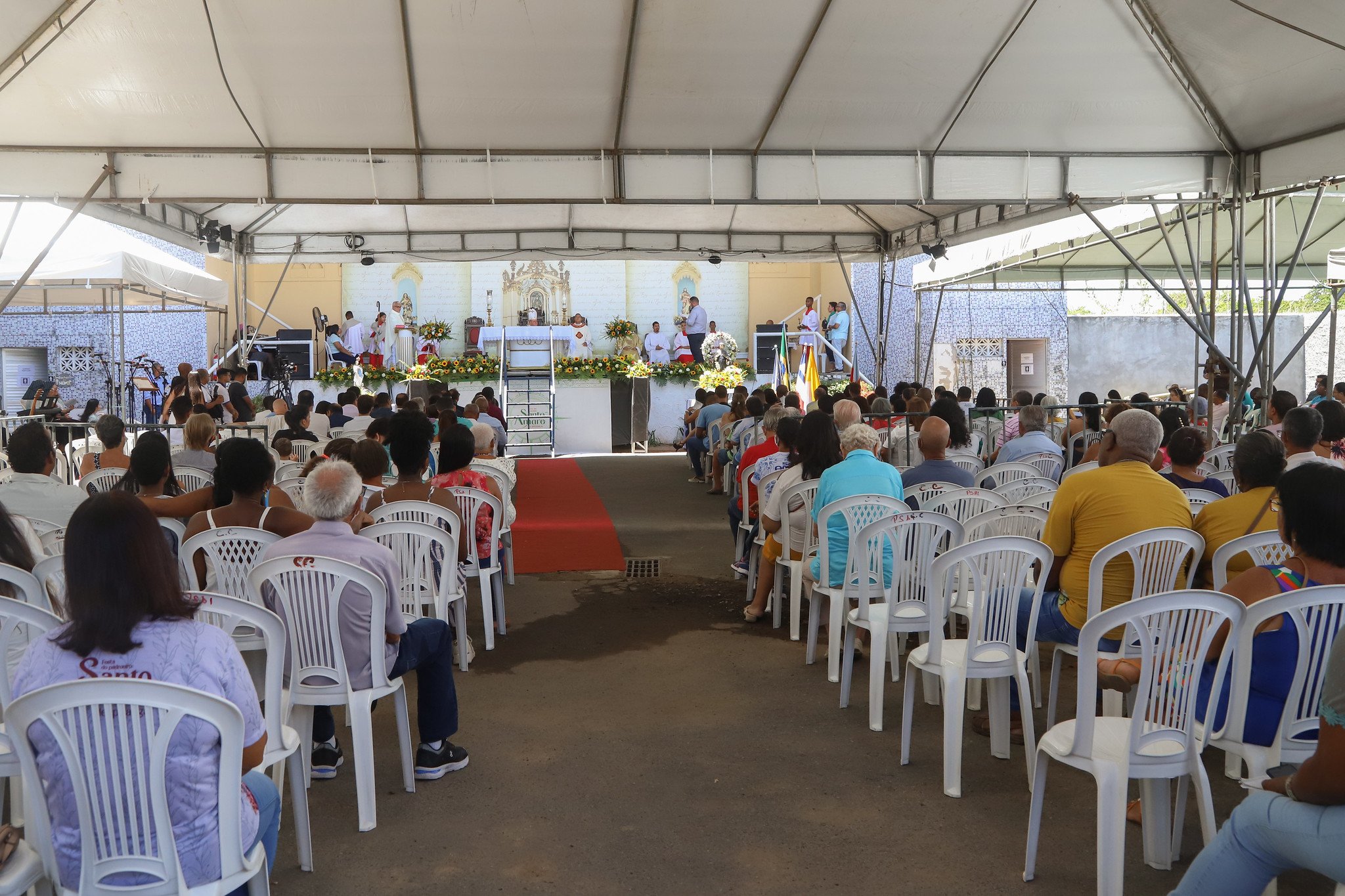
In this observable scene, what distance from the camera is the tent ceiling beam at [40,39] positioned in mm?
7633

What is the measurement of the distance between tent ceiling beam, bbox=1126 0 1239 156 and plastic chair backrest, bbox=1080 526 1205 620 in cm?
604

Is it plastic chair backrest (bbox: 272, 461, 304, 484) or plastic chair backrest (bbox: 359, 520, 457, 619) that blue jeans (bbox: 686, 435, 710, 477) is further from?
plastic chair backrest (bbox: 359, 520, 457, 619)

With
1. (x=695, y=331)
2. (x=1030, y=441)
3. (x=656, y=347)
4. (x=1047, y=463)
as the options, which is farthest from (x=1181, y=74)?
(x=656, y=347)

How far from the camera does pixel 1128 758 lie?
9.43ft

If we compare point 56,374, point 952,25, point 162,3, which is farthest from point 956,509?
point 56,374

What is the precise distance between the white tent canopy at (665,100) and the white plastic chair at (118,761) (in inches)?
276

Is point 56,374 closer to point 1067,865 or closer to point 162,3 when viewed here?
point 162,3

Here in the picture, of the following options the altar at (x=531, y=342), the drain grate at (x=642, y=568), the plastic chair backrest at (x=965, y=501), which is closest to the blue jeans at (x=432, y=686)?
the plastic chair backrest at (x=965, y=501)

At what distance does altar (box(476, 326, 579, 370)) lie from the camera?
66.8 feet

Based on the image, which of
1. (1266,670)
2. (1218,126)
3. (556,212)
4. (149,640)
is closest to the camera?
(149,640)

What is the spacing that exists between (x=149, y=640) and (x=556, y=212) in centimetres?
1372

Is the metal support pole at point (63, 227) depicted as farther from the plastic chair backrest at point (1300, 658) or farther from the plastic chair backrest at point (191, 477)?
the plastic chair backrest at point (1300, 658)

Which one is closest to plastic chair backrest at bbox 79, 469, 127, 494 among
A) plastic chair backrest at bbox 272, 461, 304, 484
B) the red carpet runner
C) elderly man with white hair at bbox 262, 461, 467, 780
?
plastic chair backrest at bbox 272, 461, 304, 484

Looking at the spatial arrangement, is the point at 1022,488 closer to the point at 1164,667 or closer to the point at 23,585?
the point at 1164,667
